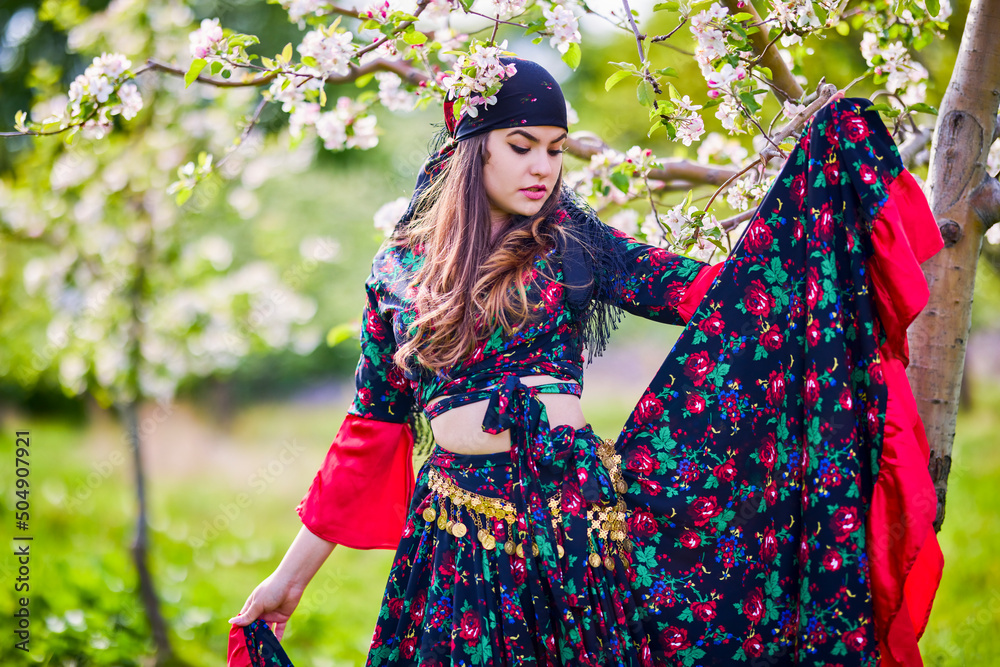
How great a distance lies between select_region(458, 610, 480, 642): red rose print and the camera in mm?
1460

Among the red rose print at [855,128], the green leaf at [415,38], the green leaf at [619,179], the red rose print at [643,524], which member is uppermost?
the green leaf at [415,38]

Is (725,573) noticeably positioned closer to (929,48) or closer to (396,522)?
(396,522)

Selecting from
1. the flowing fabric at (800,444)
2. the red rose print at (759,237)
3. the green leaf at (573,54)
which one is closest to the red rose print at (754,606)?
the flowing fabric at (800,444)

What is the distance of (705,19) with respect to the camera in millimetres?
1596

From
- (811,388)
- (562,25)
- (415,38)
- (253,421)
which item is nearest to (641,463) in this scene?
(811,388)

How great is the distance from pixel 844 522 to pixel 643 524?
1.24 feet

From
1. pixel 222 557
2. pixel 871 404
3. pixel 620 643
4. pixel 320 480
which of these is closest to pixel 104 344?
pixel 222 557

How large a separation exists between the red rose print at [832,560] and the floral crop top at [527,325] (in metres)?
0.54

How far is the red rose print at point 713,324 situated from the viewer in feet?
4.99

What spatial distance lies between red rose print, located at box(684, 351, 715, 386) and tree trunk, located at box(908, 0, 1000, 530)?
57cm

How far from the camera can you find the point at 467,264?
1.63m

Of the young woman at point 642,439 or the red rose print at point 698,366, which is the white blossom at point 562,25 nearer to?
the young woman at point 642,439

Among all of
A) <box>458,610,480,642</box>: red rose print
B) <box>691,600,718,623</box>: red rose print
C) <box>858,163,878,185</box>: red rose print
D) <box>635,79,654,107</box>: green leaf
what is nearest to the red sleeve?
<box>458,610,480,642</box>: red rose print

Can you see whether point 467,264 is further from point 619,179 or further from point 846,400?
point 846,400
